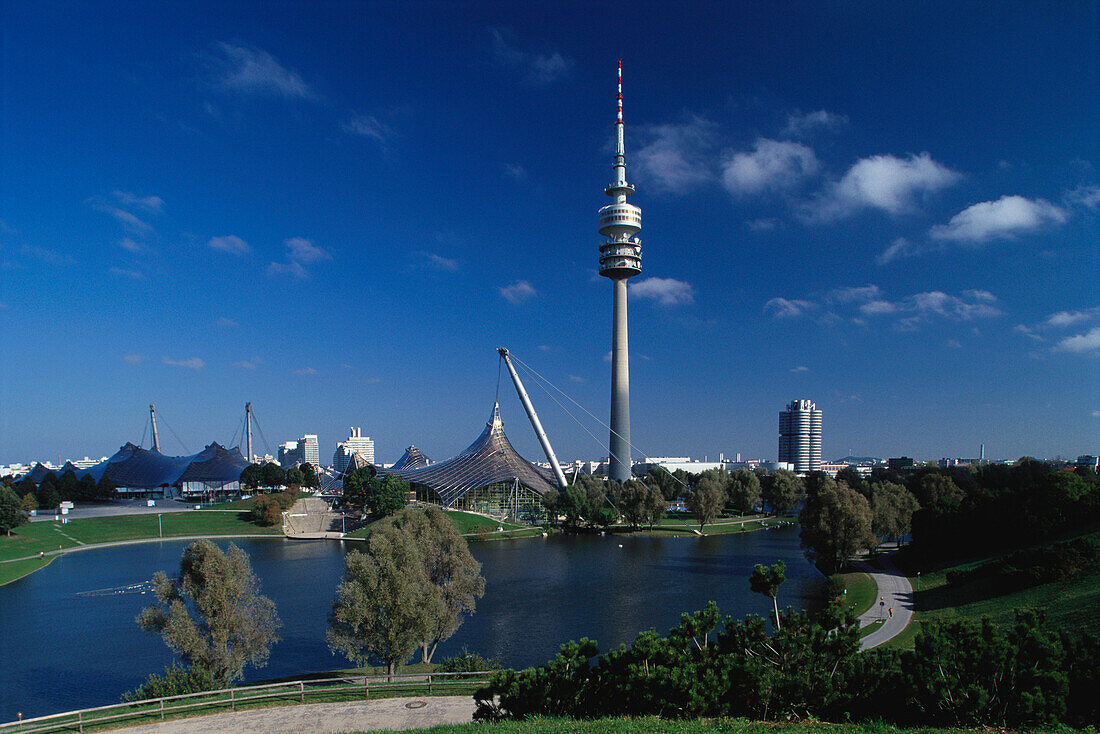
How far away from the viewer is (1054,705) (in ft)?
35.6

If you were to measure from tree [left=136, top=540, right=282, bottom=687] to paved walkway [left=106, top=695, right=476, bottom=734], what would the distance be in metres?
5.11

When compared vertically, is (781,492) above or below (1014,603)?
→ below

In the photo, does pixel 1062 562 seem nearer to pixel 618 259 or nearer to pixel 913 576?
pixel 913 576

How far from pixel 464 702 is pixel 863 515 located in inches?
1288

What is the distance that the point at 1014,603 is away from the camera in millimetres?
25828

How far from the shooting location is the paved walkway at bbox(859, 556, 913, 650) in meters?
24.8

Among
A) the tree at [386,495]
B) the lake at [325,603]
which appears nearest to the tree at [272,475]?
the tree at [386,495]

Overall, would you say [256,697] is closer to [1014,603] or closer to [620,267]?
[1014,603]

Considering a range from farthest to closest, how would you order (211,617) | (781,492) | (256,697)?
(781,492) < (211,617) < (256,697)

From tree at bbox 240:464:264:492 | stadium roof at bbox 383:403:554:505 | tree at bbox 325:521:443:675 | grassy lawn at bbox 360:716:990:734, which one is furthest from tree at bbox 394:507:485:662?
tree at bbox 240:464:264:492

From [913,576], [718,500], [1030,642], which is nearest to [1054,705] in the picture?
[1030,642]

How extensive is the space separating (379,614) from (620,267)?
268ft

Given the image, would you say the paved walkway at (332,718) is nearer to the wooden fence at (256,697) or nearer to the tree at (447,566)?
the wooden fence at (256,697)

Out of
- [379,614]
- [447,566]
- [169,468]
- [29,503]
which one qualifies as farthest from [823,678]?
[169,468]
